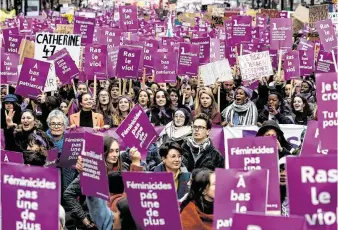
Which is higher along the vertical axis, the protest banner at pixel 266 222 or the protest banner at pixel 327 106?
the protest banner at pixel 327 106

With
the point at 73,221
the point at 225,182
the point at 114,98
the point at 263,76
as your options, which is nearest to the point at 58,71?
the point at 114,98

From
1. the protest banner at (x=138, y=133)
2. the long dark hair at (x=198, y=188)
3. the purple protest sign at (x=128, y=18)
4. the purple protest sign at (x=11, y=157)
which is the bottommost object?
the purple protest sign at (x=128, y=18)

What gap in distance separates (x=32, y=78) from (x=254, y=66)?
170 inches

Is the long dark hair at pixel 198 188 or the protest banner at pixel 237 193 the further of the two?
the long dark hair at pixel 198 188

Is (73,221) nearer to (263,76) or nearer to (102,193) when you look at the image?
(102,193)

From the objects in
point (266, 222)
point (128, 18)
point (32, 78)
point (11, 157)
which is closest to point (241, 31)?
point (128, 18)

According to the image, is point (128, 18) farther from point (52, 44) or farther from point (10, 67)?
point (10, 67)

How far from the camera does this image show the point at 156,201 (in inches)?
252

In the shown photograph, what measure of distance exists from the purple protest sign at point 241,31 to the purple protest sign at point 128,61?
18.3 feet

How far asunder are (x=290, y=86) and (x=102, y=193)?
9.76m

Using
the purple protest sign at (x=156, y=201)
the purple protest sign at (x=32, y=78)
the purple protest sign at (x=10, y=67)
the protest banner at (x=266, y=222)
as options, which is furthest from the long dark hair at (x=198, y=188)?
the purple protest sign at (x=10, y=67)

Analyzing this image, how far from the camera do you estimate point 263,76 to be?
16531mm

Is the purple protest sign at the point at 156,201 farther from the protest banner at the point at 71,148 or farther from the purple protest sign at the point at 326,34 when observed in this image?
the purple protest sign at the point at 326,34

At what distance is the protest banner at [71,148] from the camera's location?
845cm
